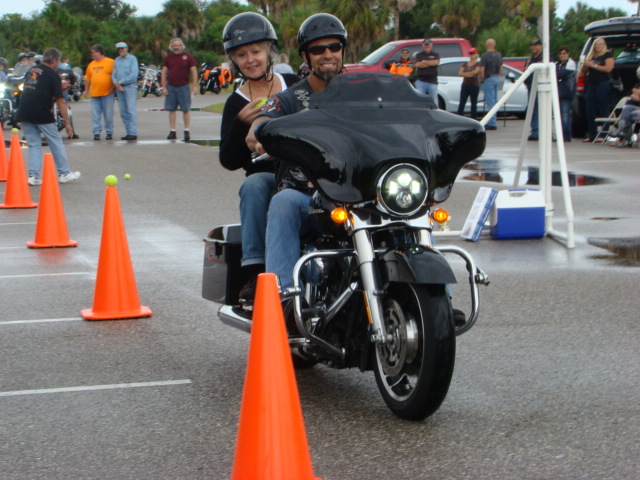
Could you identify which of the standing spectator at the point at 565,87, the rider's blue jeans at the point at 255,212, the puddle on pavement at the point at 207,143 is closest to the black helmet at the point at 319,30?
the rider's blue jeans at the point at 255,212

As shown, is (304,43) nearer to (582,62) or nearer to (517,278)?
(517,278)

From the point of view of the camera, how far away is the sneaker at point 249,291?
17.9 feet

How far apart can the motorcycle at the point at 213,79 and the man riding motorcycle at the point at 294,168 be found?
155ft

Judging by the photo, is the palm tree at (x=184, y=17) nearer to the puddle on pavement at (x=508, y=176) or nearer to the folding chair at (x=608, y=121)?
the folding chair at (x=608, y=121)

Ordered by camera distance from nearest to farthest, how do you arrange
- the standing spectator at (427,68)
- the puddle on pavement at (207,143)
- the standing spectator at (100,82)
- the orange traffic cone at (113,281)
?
the orange traffic cone at (113,281)
the puddle on pavement at (207,143)
the standing spectator at (100,82)
the standing spectator at (427,68)

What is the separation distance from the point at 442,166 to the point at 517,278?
378 centimetres

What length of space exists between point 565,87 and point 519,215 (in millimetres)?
11013

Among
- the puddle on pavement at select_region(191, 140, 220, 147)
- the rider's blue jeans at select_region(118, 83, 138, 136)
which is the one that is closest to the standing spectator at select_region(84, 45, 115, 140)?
the rider's blue jeans at select_region(118, 83, 138, 136)

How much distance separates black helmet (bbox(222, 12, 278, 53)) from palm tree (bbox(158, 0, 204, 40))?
87.0 metres

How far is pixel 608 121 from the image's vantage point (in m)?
20.7

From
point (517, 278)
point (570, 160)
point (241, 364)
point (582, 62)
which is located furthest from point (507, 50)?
point (241, 364)

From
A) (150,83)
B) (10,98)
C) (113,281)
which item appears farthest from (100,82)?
(150,83)

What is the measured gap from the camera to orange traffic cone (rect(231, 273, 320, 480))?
360 cm

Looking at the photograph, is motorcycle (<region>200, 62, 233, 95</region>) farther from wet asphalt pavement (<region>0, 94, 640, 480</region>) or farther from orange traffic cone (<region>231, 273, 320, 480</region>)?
orange traffic cone (<region>231, 273, 320, 480</region>)
